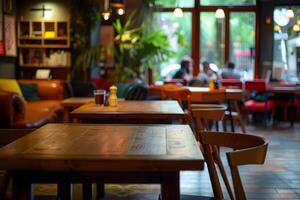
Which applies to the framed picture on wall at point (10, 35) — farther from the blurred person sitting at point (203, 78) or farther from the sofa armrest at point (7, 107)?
the blurred person sitting at point (203, 78)

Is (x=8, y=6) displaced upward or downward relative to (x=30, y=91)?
upward

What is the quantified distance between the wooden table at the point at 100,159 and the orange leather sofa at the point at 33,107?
3777 mm

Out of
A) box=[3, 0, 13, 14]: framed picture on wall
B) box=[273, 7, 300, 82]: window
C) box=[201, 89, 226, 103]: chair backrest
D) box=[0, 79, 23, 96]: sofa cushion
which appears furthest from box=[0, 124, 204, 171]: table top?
box=[273, 7, 300, 82]: window

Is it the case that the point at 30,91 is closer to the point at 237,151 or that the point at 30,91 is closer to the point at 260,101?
the point at 260,101

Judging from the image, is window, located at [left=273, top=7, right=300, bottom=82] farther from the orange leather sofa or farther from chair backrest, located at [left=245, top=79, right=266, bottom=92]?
the orange leather sofa

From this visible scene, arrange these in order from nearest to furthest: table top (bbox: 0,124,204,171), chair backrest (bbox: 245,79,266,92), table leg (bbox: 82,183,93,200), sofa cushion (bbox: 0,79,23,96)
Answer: table top (bbox: 0,124,204,171), table leg (bbox: 82,183,93,200), sofa cushion (bbox: 0,79,23,96), chair backrest (bbox: 245,79,266,92)

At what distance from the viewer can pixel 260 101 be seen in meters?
10.0

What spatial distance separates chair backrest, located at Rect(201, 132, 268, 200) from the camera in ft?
6.18

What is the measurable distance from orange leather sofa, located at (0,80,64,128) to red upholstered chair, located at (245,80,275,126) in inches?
145

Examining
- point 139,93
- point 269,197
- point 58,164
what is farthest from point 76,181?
point 139,93

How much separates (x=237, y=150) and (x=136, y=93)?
5.63m

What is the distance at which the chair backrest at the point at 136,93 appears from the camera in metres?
7.62

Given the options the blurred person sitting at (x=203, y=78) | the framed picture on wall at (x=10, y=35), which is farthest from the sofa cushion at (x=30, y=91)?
the blurred person sitting at (x=203, y=78)

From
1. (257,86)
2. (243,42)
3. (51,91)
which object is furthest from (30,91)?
(243,42)
